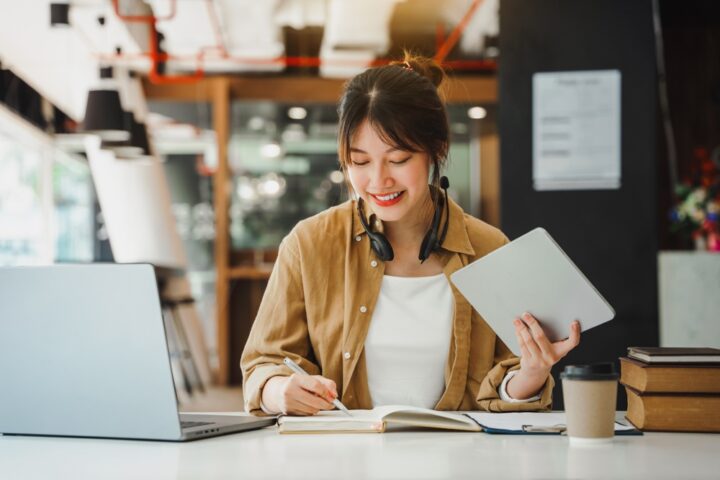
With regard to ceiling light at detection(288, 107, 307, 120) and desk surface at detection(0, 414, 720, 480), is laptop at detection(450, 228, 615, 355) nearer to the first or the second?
desk surface at detection(0, 414, 720, 480)

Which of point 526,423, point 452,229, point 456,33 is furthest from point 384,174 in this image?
point 456,33

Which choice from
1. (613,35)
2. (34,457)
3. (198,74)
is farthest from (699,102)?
(34,457)

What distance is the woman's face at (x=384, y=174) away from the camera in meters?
2.00

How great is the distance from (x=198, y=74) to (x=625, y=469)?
7341 millimetres

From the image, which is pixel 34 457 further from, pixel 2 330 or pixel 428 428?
pixel 428 428

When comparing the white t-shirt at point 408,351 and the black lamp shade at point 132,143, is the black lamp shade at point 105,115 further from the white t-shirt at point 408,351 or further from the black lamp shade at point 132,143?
the white t-shirt at point 408,351

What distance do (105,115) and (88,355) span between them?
163 inches

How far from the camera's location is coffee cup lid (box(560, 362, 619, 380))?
1494 mm

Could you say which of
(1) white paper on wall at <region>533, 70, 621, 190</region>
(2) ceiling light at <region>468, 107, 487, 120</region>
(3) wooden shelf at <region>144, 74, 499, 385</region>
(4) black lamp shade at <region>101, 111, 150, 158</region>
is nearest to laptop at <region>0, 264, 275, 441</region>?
(1) white paper on wall at <region>533, 70, 621, 190</region>

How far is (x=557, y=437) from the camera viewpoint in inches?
62.1

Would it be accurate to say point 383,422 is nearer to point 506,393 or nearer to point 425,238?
point 506,393

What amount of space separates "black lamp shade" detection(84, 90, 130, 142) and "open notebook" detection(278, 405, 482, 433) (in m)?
4.10

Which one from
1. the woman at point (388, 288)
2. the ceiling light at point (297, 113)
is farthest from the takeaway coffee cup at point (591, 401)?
the ceiling light at point (297, 113)

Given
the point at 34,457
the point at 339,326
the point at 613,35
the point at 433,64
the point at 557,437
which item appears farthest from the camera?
the point at 613,35
